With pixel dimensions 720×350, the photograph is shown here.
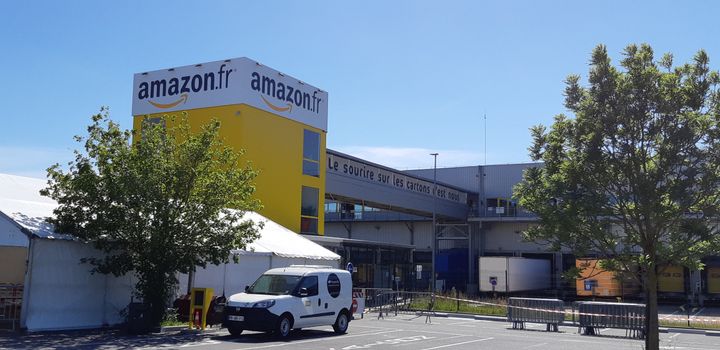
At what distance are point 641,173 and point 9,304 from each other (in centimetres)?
1782

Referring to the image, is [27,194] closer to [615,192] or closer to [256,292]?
[256,292]

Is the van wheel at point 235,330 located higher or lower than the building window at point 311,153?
lower

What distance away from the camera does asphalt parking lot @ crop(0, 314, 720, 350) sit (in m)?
16.3

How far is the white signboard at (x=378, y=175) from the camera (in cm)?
3709

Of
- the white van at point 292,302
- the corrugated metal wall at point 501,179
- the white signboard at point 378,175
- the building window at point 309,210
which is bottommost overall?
the white van at point 292,302

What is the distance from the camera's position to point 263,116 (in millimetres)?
31781

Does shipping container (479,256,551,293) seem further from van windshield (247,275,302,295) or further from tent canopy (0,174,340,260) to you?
van windshield (247,275,302,295)

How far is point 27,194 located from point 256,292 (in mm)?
8031

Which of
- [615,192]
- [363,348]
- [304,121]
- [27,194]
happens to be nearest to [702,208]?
[615,192]

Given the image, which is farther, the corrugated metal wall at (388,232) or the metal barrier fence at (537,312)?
the corrugated metal wall at (388,232)

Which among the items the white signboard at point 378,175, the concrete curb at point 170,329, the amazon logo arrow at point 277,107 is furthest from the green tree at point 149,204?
the white signboard at point 378,175

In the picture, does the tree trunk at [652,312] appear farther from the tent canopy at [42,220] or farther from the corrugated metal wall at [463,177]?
the corrugated metal wall at [463,177]

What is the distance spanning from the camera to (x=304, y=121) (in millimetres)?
34375

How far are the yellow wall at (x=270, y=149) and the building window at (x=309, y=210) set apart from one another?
379 millimetres
